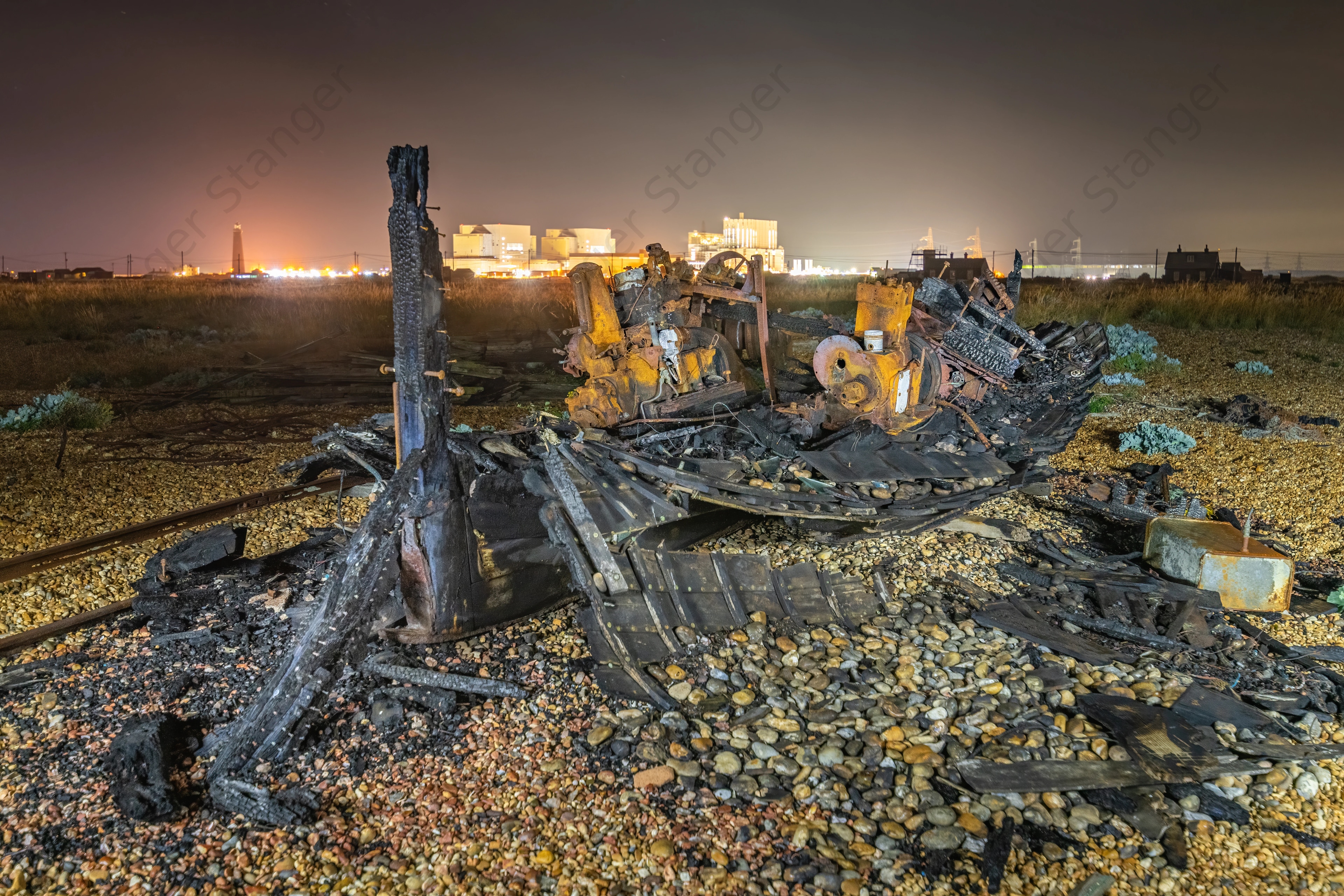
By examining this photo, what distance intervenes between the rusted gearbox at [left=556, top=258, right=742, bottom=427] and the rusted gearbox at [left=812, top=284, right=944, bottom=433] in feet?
3.76

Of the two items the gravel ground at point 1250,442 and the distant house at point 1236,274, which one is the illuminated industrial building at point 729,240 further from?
the distant house at point 1236,274

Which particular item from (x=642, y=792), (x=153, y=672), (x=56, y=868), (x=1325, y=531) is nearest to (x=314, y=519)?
(x=153, y=672)

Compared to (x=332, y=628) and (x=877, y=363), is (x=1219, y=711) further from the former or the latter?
(x=332, y=628)

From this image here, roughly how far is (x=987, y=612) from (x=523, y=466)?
3358 mm

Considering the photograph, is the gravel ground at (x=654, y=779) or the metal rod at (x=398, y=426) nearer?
the gravel ground at (x=654, y=779)

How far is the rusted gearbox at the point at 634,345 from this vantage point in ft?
25.0

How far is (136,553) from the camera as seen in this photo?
22.1 ft

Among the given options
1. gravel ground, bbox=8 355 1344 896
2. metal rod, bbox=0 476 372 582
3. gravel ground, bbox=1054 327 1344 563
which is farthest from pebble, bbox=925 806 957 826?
gravel ground, bbox=1054 327 1344 563

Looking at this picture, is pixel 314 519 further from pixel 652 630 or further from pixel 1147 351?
pixel 1147 351

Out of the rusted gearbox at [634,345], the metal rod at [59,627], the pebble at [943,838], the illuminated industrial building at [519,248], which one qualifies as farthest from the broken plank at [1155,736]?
the illuminated industrial building at [519,248]

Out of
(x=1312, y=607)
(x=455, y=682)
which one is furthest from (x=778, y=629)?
(x=1312, y=607)

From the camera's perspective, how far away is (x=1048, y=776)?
12.7 feet

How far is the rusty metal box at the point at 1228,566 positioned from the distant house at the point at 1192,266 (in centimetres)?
3427

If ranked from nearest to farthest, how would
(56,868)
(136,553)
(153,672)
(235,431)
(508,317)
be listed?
(56,868) < (153,672) < (136,553) < (235,431) < (508,317)
